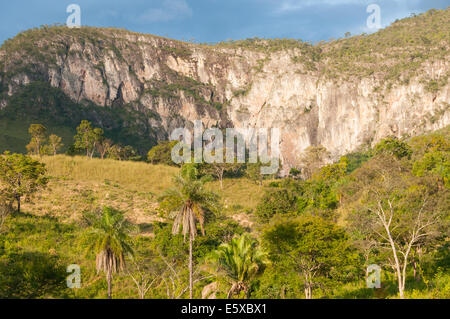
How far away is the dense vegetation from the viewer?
26.6m

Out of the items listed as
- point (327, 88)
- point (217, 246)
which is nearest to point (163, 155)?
point (217, 246)

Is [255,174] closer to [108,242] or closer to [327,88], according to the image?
[108,242]

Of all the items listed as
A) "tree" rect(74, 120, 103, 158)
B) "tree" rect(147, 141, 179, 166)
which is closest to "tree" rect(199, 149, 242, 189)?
"tree" rect(147, 141, 179, 166)

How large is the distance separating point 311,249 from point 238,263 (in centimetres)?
681

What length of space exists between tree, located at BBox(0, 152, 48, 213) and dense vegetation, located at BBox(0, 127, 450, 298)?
0.22 metres

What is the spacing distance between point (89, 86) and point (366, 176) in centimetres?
16056

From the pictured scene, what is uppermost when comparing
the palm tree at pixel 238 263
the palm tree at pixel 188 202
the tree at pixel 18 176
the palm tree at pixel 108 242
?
the tree at pixel 18 176

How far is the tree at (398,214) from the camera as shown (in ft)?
90.3

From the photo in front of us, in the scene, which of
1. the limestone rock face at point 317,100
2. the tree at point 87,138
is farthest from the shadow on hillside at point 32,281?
the limestone rock face at point 317,100

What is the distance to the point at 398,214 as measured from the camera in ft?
117

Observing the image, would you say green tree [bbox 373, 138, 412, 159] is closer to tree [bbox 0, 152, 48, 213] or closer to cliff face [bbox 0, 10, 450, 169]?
tree [bbox 0, 152, 48, 213]

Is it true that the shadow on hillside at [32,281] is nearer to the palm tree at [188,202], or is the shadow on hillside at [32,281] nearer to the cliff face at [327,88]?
the palm tree at [188,202]

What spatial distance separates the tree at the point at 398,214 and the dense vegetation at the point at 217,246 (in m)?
0.18
